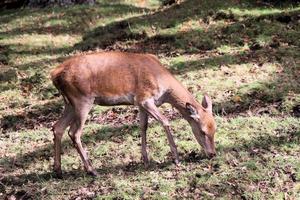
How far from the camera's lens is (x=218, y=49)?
13750 mm

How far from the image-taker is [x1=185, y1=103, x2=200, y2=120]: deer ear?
8227 mm

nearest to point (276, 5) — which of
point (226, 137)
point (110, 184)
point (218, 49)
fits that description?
point (218, 49)

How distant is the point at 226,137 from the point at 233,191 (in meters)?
1.79

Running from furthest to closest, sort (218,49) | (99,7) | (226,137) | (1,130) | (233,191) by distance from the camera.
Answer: (99,7) → (218,49) → (1,130) → (226,137) → (233,191)

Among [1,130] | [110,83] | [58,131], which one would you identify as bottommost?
[1,130]

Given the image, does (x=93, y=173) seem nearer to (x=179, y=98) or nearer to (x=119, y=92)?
(x=119, y=92)

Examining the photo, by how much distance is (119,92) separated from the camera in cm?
823

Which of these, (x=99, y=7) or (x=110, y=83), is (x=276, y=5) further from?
(x=110, y=83)

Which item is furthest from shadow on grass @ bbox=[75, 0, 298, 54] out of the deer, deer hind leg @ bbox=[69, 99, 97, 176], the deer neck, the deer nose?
deer hind leg @ bbox=[69, 99, 97, 176]

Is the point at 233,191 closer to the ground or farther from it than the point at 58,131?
closer to the ground

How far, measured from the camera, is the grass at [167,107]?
7938 mm

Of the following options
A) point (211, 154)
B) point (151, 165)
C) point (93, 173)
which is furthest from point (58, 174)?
point (211, 154)

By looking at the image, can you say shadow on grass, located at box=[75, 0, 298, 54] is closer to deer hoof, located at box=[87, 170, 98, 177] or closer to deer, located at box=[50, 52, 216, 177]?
deer, located at box=[50, 52, 216, 177]

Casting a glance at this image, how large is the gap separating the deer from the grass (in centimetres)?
44
